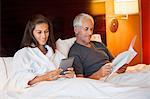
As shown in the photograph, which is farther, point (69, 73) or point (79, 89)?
point (69, 73)

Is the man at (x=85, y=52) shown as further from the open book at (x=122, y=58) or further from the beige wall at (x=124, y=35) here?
the beige wall at (x=124, y=35)

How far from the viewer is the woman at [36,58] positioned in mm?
1848

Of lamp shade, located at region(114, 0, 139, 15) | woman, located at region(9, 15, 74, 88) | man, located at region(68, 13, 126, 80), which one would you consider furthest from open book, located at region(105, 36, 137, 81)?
lamp shade, located at region(114, 0, 139, 15)

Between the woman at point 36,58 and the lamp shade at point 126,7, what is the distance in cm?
145

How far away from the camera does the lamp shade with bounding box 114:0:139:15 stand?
11.0 ft

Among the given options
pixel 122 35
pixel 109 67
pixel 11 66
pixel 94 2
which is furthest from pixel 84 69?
pixel 122 35

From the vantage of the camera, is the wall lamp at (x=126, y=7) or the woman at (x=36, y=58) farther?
the wall lamp at (x=126, y=7)

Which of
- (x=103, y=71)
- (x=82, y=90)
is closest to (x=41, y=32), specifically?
(x=103, y=71)

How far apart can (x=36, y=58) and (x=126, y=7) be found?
5.49ft

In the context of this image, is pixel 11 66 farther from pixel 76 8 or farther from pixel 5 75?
pixel 76 8

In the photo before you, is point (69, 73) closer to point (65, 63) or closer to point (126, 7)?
point (65, 63)

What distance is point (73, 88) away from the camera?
5.36 ft

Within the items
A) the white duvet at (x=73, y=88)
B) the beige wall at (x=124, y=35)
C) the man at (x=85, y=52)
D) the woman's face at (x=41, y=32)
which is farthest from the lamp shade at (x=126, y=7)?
the woman's face at (x=41, y=32)

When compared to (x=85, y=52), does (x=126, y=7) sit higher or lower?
higher
